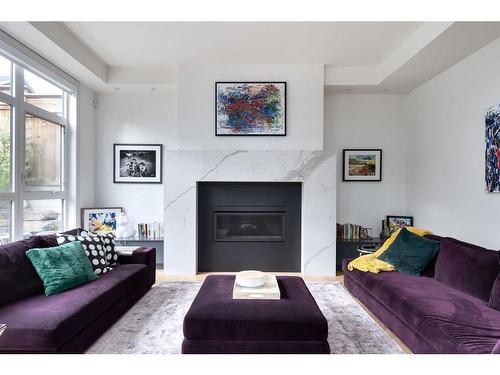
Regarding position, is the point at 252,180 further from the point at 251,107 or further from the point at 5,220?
the point at 5,220

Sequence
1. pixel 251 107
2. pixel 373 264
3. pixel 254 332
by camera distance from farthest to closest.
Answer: pixel 251 107, pixel 373 264, pixel 254 332

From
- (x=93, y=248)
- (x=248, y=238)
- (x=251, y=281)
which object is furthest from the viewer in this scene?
(x=248, y=238)

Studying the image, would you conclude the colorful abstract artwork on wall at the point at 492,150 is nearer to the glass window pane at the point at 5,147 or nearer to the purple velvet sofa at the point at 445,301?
the purple velvet sofa at the point at 445,301

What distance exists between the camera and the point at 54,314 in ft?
5.91

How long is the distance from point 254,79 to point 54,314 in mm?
3319

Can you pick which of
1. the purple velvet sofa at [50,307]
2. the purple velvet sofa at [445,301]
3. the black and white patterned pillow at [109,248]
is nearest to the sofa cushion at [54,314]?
the purple velvet sofa at [50,307]

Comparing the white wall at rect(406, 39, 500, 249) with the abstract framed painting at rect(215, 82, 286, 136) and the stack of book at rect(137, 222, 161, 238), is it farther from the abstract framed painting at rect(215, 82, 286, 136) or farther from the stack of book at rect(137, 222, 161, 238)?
the stack of book at rect(137, 222, 161, 238)

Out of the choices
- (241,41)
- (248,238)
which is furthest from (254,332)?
(241,41)

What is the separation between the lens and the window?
9.49ft

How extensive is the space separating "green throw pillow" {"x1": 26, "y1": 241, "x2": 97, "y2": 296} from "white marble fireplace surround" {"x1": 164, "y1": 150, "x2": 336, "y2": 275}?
59.6 inches

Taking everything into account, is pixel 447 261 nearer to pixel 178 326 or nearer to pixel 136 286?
pixel 178 326

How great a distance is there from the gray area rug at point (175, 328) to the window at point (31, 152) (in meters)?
1.57

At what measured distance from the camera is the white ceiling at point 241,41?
3002 mm
